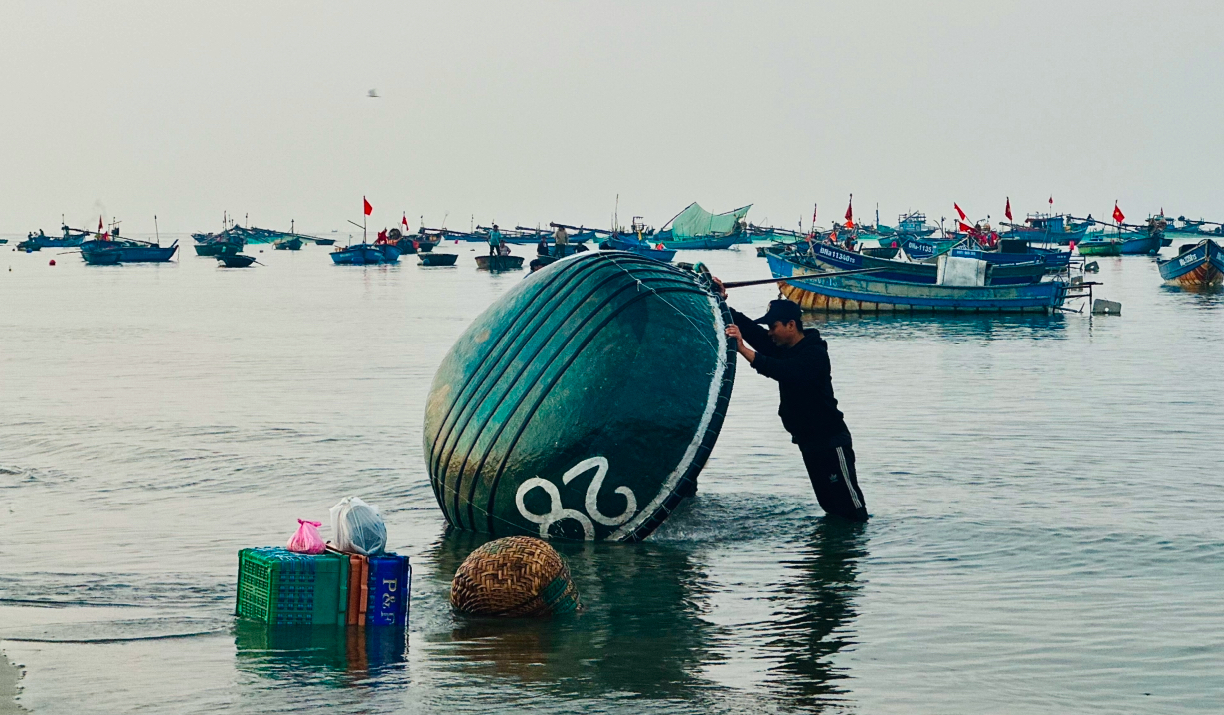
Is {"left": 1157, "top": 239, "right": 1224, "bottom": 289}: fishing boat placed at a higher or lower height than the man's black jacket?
higher

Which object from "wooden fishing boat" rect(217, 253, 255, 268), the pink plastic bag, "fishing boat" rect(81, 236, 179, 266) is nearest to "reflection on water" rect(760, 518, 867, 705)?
the pink plastic bag

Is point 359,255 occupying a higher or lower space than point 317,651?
higher

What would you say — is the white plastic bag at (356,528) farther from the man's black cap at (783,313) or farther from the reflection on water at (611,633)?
the man's black cap at (783,313)

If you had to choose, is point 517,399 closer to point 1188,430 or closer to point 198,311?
point 1188,430

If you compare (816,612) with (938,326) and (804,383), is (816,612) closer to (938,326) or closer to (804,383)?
(804,383)

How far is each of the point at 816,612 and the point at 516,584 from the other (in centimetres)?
185

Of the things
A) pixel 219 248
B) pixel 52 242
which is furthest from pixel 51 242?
pixel 219 248

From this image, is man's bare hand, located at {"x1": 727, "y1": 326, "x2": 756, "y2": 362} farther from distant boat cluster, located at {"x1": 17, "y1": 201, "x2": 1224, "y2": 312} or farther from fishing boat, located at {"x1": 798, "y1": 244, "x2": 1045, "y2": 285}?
fishing boat, located at {"x1": 798, "y1": 244, "x2": 1045, "y2": 285}

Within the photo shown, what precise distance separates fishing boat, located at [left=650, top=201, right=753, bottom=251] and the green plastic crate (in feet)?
394

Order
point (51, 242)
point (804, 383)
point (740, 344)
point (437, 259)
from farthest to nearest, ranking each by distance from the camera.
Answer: point (51, 242) → point (437, 259) → point (804, 383) → point (740, 344)

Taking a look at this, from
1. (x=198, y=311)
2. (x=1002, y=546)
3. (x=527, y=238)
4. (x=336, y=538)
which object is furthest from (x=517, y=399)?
(x=527, y=238)

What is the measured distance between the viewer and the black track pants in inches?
437

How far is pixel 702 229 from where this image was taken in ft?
426

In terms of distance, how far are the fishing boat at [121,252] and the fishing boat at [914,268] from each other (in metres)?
71.1
